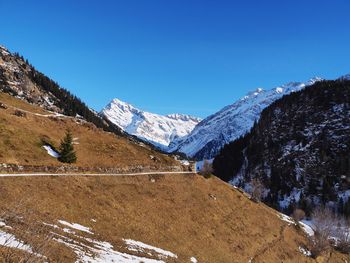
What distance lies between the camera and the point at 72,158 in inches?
2584

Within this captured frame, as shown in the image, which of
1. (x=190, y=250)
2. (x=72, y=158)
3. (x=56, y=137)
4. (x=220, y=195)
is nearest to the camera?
(x=190, y=250)

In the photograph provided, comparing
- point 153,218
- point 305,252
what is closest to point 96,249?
point 153,218

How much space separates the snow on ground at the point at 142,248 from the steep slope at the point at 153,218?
473 mm

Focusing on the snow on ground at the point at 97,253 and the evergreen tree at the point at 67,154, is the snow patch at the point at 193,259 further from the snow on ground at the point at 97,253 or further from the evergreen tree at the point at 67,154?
the evergreen tree at the point at 67,154

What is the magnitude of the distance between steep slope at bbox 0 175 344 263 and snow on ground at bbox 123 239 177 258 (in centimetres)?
47

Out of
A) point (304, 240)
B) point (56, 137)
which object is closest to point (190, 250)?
point (56, 137)

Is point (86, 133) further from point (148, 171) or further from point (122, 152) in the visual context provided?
point (148, 171)

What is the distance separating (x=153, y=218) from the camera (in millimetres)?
57812

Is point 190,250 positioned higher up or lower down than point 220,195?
lower down

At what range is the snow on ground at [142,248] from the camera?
42031mm

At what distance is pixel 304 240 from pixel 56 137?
63.0 meters

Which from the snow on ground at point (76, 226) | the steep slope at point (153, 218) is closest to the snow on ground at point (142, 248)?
the steep slope at point (153, 218)

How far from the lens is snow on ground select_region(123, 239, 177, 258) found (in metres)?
42.0

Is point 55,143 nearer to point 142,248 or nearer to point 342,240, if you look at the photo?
point 142,248
